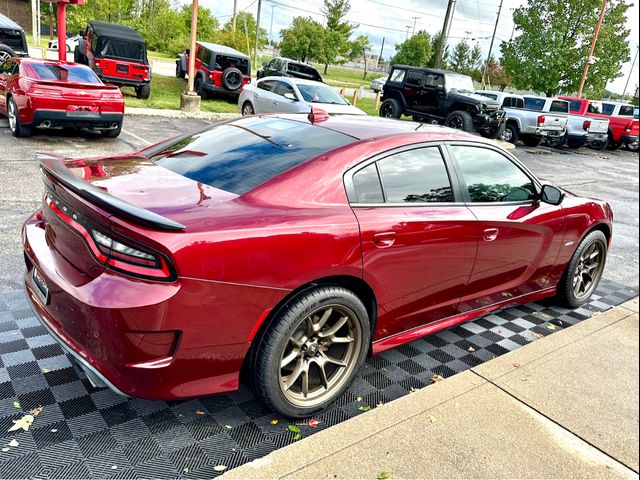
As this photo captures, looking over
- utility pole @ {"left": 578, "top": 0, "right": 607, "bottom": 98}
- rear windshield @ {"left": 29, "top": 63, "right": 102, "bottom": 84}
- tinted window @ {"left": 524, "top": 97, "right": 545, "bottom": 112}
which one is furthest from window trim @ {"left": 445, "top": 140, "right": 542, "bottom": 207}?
utility pole @ {"left": 578, "top": 0, "right": 607, "bottom": 98}

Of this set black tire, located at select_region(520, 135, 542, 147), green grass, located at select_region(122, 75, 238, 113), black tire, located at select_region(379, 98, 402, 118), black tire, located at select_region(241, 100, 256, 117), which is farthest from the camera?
black tire, located at select_region(520, 135, 542, 147)

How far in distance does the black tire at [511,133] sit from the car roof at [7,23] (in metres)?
15.5

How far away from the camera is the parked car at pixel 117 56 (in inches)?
640

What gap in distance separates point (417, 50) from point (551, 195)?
43.8m

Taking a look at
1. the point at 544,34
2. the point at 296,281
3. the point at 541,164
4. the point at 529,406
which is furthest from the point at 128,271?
the point at 544,34

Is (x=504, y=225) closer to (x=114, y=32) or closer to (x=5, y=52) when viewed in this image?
(x=5, y=52)

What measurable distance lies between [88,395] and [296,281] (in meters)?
1.33

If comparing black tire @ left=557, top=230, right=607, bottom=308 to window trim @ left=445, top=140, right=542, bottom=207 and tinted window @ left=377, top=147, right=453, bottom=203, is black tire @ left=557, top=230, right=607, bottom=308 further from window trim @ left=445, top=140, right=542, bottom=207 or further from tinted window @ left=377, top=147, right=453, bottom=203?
tinted window @ left=377, top=147, right=453, bottom=203

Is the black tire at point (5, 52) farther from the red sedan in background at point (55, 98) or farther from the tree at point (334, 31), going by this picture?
the tree at point (334, 31)

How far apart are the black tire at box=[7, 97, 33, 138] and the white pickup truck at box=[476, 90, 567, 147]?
14.8 m

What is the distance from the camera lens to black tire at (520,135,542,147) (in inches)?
789

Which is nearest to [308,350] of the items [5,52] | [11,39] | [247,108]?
[247,108]

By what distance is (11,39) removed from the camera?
13453mm

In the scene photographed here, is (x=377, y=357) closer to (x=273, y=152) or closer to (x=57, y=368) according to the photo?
(x=273, y=152)
